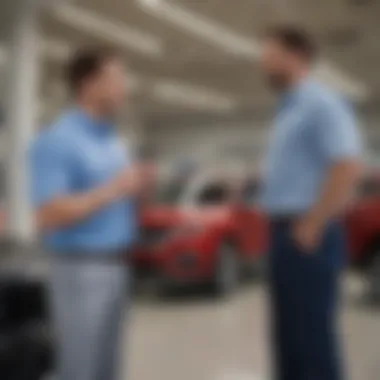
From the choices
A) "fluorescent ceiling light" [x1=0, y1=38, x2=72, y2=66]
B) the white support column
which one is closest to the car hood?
the white support column

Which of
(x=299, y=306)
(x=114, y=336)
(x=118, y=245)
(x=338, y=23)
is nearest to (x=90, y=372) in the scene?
(x=114, y=336)

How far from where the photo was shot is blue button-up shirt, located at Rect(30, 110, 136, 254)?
7.48ft

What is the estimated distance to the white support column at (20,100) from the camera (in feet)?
16.9

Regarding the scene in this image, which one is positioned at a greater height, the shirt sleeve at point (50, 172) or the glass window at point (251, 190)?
the glass window at point (251, 190)

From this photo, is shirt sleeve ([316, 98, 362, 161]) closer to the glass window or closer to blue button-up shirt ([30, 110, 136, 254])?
blue button-up shirt ([30, 110, 136, 254])

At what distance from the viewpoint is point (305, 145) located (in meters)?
2.48

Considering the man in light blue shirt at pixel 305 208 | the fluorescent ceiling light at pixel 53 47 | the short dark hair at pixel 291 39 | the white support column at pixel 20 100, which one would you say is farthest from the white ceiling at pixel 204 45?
the man in light blue shirt at pixel 305 208

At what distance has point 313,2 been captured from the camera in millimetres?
4973

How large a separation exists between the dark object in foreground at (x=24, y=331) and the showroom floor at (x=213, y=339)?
1206 mm

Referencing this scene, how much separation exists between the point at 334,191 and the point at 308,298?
30cm

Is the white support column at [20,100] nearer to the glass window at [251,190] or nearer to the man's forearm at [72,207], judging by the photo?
the glass window at [251,190]

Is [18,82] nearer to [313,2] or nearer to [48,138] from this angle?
[313,2]

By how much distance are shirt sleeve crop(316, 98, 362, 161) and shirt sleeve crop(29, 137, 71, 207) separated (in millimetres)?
648

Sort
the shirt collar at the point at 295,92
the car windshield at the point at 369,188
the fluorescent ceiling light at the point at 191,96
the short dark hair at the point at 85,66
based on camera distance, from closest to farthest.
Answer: the short dark hair at the point at 85,66 < the shirt collar at the point at 295,92 < the car windshield at the point at 369,188 < the fluorescent ceiling light at the point at 191,96
